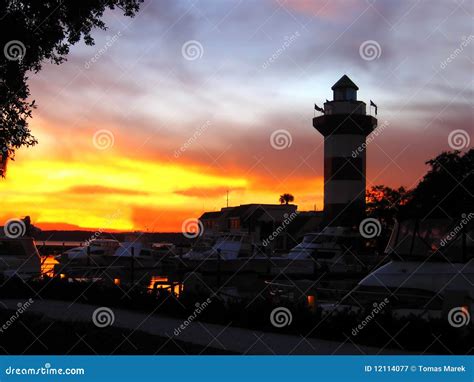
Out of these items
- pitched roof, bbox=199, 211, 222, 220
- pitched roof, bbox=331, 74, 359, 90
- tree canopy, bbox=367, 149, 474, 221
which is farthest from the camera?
pitched roof, bbox=199, 211, 222, 220

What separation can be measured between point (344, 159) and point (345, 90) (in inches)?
270

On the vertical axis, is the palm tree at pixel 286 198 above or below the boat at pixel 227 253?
above

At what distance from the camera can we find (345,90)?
5569 centimetres

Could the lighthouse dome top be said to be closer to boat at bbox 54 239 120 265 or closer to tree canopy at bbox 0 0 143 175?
boat at bbox 54 239 120 265

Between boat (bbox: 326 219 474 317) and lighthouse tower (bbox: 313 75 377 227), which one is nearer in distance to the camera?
boat (bbox: 326 219 474 317)

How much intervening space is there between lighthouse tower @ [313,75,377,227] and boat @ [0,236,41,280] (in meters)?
31.6

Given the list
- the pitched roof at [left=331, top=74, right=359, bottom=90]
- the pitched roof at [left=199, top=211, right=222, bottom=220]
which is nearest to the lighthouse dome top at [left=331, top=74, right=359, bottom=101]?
the pitched roof at [left=331, top=74, right=359, bottom=90]

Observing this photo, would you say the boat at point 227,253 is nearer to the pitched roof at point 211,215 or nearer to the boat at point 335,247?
the boat at point 335,247

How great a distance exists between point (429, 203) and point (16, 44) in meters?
25.3

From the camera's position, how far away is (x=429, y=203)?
3381 centimetres

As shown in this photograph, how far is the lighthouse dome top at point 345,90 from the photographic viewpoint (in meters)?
55.5

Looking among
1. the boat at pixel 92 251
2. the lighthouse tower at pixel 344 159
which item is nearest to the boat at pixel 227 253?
the boat at pixel 92 251

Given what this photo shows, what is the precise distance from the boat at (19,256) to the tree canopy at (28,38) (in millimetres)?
9770

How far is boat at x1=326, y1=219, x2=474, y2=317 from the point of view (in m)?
15.1
